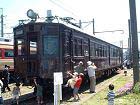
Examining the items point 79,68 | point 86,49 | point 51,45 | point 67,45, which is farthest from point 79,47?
point 51,45

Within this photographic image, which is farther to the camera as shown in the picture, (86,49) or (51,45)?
(86,49)

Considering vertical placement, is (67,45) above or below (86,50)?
above

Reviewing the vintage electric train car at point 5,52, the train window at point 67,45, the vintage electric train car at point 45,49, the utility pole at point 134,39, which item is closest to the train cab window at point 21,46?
the vintage electric train car at point 45,49

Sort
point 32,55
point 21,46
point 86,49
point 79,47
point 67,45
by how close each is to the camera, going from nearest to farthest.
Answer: point 67,45 < point 32,55 < point 21,46 < point 79,47 < point 86,49

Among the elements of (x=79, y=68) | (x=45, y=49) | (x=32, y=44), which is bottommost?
(x=79, y=68)

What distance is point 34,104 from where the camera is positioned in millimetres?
15945

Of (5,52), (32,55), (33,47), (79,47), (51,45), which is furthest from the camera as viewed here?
(5,52)

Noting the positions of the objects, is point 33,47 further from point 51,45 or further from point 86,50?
point 86,50

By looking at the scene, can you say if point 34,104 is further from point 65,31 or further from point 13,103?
point 65,31

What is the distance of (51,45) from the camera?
646 inches

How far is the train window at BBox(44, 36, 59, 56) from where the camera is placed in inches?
640

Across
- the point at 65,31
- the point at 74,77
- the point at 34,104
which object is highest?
the point at 65,31

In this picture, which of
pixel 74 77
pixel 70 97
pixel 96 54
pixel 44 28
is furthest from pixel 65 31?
pixel 96 54

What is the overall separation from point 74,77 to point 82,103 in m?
1.46
